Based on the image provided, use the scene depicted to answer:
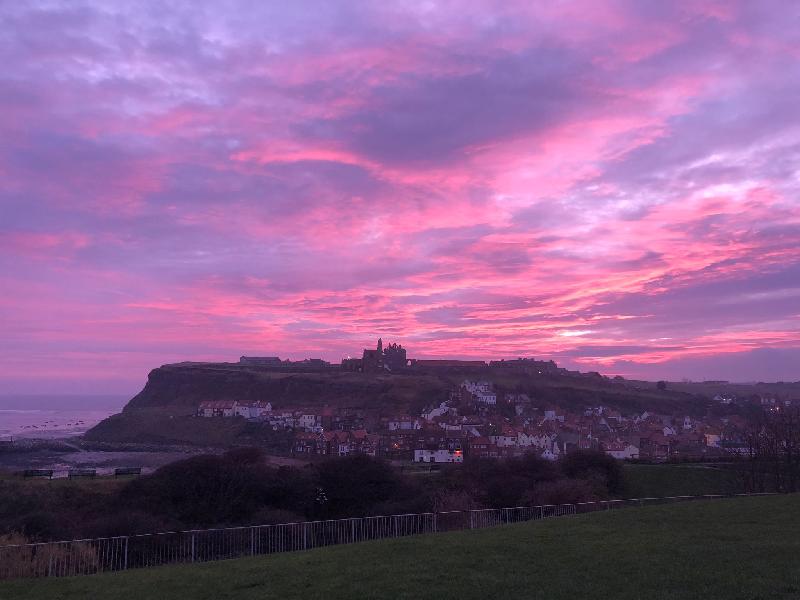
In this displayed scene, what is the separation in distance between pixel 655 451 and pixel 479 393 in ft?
179

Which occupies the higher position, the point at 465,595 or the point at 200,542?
the point at 465,595

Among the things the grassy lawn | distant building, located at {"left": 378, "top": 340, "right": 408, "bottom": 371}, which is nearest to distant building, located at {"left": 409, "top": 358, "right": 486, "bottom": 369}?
distant building, located at {"left": 378, "top": 340, "right": 408, "bottom": 371}

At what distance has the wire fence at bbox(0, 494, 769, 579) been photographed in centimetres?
1602

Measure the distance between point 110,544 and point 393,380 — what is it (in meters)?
114

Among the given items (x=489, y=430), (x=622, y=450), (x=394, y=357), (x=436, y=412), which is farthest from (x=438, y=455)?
(x=394, y=357)

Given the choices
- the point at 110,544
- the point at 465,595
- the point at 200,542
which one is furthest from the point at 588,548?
the point at 110,544

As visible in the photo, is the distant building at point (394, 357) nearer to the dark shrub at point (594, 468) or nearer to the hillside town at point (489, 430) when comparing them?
the hillside town at point (489, 430)

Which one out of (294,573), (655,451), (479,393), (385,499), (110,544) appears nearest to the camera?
(294,573)

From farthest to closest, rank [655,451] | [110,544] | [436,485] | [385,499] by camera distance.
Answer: [655,451]
[436,485]
[385,499]
[110,544]

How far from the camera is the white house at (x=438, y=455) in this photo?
69.3 m

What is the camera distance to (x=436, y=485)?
137 ft

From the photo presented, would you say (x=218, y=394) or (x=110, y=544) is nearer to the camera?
(x=110, y=544)

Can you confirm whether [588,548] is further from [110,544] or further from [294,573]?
[110,544]

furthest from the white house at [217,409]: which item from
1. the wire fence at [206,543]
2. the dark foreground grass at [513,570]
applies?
the dark foreground grass at [513,570]
